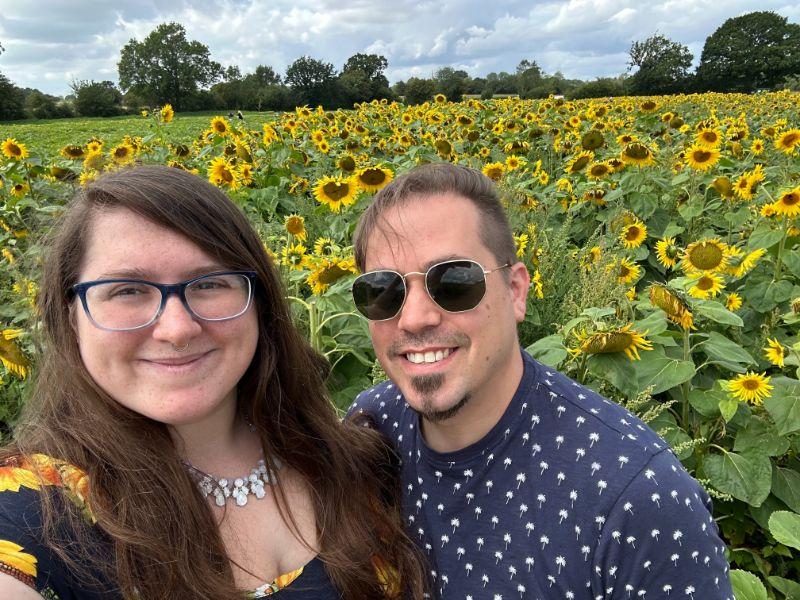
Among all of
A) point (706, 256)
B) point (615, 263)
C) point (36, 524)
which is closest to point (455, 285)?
point (36, 524)

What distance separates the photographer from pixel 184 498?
1.36 metres

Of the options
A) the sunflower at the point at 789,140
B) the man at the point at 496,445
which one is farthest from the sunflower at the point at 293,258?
the sunflower at the point at 789,140

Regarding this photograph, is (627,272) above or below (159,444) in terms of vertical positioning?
below

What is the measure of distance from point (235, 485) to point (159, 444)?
226 millimetres

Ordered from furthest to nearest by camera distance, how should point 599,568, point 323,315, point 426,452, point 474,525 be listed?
point 323,315
point 426,452
point 474,525
point 599,568

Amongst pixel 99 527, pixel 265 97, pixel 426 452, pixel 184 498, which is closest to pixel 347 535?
pixel 426 452

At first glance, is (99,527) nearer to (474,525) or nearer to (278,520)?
(278,520)

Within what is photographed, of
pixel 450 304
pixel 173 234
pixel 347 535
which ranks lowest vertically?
pixel 347 535

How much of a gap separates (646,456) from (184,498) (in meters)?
1.00

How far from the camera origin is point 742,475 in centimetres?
232

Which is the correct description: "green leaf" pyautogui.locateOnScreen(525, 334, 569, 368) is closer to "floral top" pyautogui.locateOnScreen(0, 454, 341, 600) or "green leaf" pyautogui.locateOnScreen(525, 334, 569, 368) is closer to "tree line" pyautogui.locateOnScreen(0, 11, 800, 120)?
"floral top" pyautogui.locateOnScreen(0, 454, 341, 600)

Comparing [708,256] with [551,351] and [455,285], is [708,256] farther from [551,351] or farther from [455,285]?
[455,285]

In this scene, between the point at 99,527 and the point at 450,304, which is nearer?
the point at 99,527

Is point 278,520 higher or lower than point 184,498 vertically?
lower
